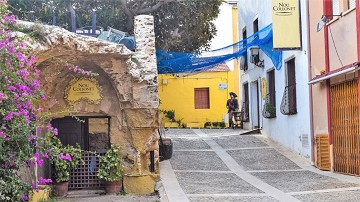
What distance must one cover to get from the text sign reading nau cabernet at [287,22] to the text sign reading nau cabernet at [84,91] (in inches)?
205

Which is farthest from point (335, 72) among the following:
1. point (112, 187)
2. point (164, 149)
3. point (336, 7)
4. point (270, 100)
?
point (270, 100)

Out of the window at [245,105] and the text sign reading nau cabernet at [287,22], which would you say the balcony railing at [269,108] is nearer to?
the text sign reading nau cabernet at [287,22]

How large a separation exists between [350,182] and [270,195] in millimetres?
2005

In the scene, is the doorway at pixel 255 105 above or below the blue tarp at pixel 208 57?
below

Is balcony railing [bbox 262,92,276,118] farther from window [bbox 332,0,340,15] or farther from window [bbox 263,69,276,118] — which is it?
window [bbox 332,0,340,15]

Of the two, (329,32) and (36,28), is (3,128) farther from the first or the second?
(329,32)

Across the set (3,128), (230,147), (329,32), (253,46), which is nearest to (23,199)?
(3,128)

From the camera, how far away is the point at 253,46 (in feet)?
58.7

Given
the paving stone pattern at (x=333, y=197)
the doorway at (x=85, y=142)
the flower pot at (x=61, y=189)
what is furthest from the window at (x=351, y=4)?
the flower pot at (x=61, y=189)

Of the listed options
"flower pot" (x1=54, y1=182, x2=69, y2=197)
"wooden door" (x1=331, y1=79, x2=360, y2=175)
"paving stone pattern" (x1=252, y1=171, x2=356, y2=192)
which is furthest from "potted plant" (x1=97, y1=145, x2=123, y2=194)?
"wooden door" (x1=331, y1=79, x2=360, y2=175)

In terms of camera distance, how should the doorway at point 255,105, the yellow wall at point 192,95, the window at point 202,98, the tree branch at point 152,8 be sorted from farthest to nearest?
1. the window at point 202,98
2. the yellow wall at point 192,95
3. the doorway at point 255,105
4. the tree branch at point 152,8

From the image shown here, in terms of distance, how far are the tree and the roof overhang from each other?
643 centimetres

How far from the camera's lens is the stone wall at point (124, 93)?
10867 millimetres

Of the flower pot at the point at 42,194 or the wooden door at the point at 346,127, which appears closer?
the flower pot at the point at 42,194
